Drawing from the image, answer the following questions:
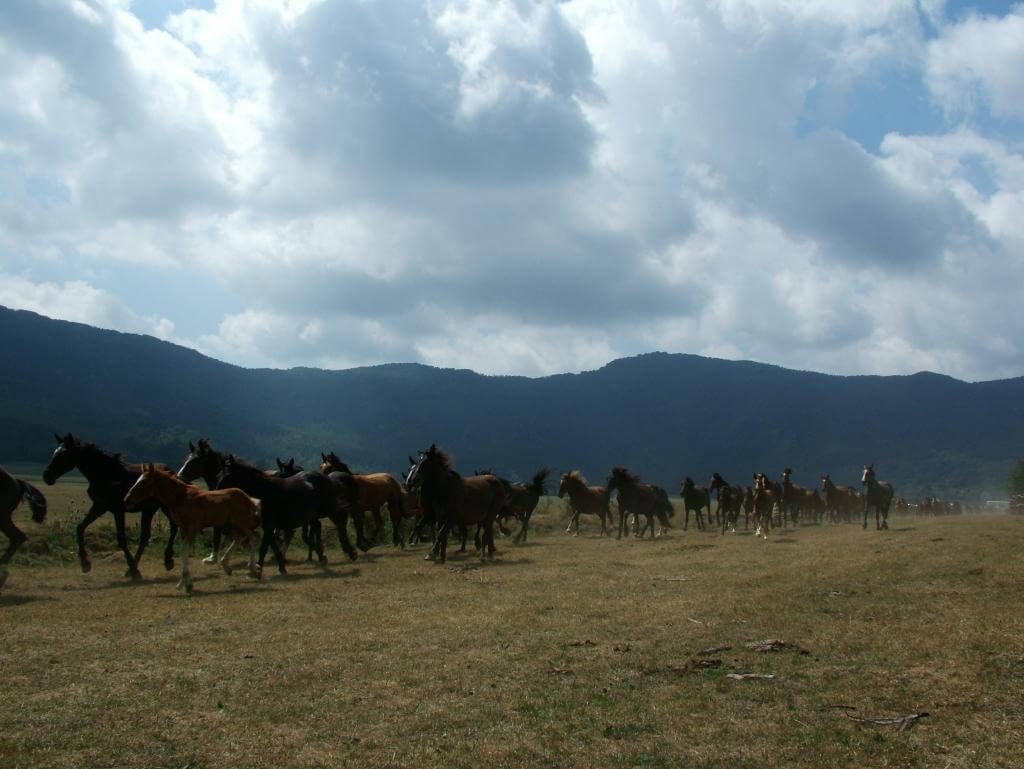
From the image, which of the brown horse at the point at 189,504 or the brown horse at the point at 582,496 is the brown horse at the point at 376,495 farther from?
the brown horse at the point at 582,496

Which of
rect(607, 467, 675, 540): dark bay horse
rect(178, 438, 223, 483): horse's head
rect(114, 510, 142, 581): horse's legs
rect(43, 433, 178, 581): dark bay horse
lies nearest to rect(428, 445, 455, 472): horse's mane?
rect(178, 438, 223, 483): horse's head

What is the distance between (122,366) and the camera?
538 feet

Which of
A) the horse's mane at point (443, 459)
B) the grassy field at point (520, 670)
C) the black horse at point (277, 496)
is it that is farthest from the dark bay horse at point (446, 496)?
the grassy field at point (520, 670)

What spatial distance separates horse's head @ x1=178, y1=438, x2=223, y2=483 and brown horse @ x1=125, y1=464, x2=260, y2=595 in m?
2.99

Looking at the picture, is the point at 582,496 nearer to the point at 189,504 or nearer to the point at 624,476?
the point at 624,476

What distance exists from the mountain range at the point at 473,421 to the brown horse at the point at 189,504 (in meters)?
113

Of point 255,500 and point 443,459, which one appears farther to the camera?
point 443,459

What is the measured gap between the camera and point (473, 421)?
187m

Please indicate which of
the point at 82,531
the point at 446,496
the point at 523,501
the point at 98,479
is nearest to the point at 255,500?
the point at 98,479

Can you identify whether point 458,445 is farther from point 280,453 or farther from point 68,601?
point 68,601

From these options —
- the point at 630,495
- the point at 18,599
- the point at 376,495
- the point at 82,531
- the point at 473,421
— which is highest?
the point at 473,421

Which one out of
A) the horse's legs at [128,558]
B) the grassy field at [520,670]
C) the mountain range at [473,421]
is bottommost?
the grassy field at [520,670]

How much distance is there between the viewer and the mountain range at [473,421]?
142250 mm

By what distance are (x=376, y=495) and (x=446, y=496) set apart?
4580mm
